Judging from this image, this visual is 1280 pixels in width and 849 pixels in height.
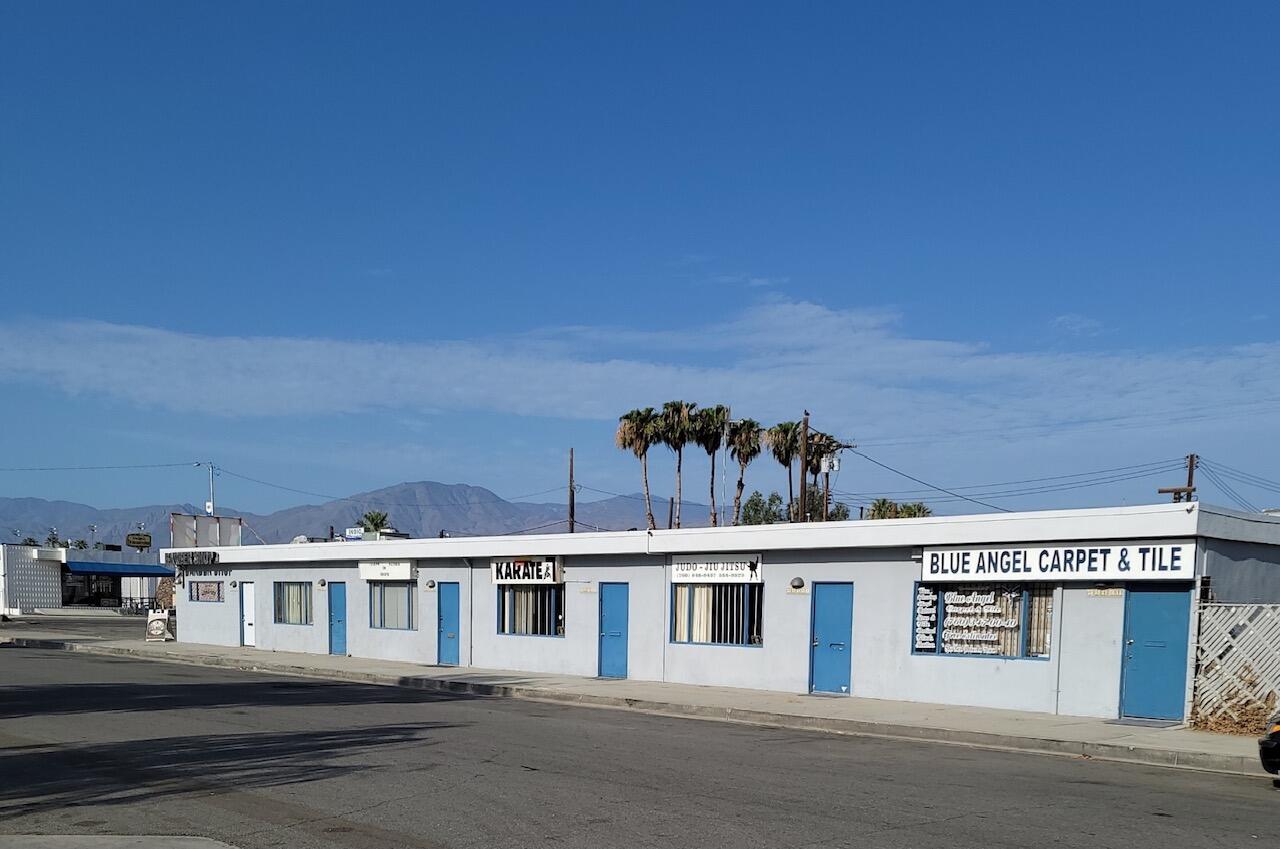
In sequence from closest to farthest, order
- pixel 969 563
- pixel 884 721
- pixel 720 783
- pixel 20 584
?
1. pixel 720 783
2. pixel 884 721
3. pixel 969 563
4. pixel 20 584

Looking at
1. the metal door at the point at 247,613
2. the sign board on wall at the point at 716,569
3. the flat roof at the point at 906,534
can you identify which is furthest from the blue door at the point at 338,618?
the sign board on wall at the point at 716,569

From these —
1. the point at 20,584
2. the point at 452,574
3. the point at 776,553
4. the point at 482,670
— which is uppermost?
the point at 776,553

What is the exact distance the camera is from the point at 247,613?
1519 inches

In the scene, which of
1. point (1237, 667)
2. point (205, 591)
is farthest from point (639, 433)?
point (1237, 667)

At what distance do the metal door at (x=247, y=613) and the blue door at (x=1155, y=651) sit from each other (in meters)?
28.9

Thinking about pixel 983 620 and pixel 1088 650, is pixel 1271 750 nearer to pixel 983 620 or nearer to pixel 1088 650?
pixel 1088 650

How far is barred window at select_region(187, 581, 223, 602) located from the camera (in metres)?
39.9

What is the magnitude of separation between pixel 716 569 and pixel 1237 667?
402 inches

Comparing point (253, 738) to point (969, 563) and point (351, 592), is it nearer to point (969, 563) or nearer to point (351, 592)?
point (969, 563)

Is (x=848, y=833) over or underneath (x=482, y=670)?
over

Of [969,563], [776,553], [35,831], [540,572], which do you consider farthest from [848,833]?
A: [540,572]

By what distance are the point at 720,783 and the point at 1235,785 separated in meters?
5.59

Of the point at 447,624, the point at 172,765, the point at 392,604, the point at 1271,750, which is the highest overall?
the point at 1271,750

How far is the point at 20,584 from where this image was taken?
73812 mm
